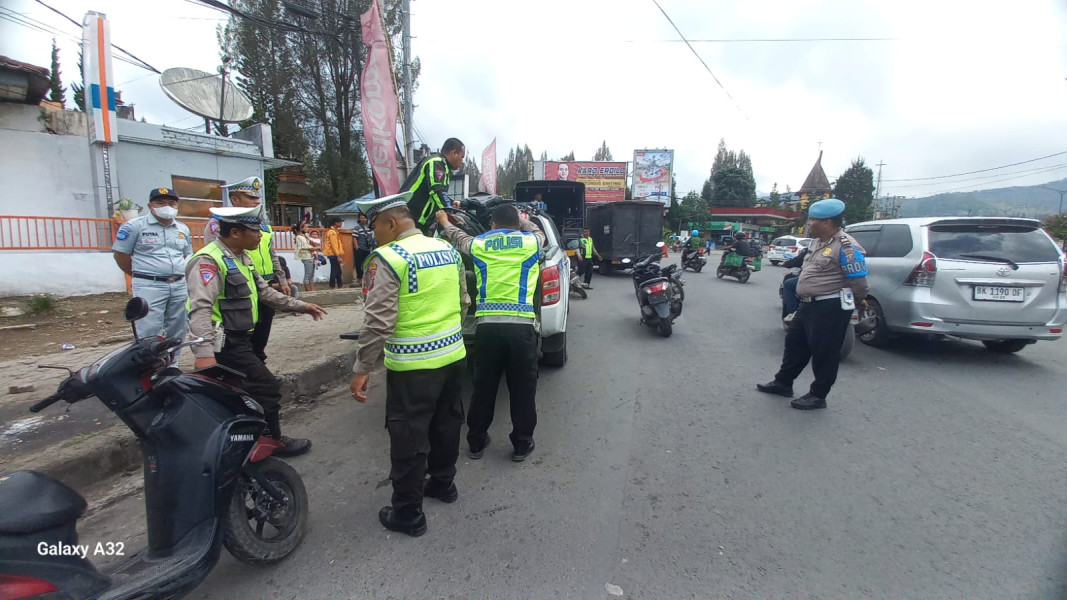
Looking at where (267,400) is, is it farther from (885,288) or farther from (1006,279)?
(1006,279)

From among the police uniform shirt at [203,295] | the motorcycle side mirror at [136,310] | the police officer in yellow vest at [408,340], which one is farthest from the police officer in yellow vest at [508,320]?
the motorcycle side mirror at [136,310]

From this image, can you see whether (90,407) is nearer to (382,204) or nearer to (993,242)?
(382,204)

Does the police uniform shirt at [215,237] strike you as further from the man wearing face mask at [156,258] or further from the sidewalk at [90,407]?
the sidewalk at [90,407]

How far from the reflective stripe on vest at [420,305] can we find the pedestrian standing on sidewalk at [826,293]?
10.7ft

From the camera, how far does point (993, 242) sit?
17.7ft

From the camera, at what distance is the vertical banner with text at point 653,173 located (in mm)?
47844

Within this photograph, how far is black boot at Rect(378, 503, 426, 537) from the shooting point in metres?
2.54

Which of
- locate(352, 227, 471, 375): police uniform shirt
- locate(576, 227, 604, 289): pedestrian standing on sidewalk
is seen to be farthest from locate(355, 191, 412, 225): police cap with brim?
locate(576, 227, 604, 289): pedestrian standing on sidewalk

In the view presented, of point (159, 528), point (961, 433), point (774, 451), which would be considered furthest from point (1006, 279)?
point (159, 528)

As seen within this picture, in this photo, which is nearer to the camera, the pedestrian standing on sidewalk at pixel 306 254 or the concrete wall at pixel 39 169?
the concrete wall at pixel 39 169

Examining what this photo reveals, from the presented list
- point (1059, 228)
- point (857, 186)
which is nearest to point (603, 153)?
point (857, 186)

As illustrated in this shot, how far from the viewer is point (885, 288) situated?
5867 millimetres

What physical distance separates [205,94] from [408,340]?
13.1 m

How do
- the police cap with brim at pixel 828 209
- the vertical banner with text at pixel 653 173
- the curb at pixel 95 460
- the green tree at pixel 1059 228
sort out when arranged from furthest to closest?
1. the vertical banner with text at pixel 653 173
2. the green tree at pixel 1059 228
3. the police cap with brim at pixel 828 209
4. the curb at pixel 95 460
